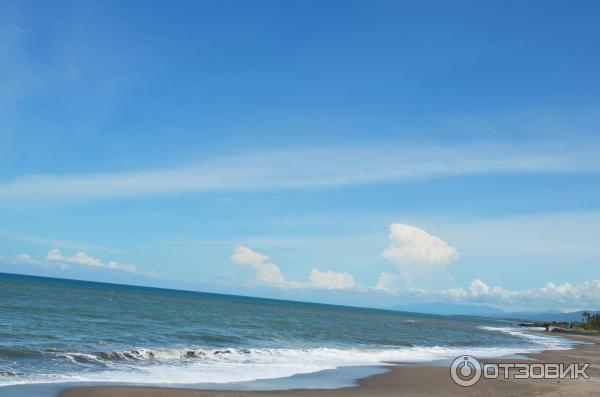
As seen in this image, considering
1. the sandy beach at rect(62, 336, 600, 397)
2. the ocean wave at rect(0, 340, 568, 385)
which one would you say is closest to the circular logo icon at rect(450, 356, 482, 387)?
the sandy beach at rect(62, 336, 600, 397)

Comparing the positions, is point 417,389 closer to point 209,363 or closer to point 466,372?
point 466,372

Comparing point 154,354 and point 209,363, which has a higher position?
point 154,354

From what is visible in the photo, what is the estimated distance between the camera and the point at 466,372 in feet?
79.4

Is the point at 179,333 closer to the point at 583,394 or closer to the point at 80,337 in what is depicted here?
the point at 80,337

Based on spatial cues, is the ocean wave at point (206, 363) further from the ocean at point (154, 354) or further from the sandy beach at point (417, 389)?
the sandy beach at point (417, 389)

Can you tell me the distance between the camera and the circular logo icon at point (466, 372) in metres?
21.1

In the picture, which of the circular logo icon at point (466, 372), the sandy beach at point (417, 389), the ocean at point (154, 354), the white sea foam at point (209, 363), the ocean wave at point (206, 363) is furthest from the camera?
the circular logo icon at point (466, 372)

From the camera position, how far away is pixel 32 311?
131 ft

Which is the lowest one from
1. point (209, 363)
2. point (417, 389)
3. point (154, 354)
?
point (209, 363)

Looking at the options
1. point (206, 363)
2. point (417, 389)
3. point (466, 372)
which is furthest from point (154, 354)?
point (466, 372)

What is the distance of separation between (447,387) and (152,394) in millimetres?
10040

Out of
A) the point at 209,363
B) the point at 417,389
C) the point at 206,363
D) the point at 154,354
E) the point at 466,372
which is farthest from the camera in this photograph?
the point at 466,372

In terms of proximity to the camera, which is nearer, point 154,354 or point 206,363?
point 206,363

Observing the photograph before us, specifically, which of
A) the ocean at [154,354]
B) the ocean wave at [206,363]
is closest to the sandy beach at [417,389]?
the ocean at [154,354]
